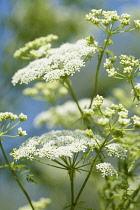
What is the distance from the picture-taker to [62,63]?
2.70 metres

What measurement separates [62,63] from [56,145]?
622 millimetres

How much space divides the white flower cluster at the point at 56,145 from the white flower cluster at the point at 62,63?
0.36 meters

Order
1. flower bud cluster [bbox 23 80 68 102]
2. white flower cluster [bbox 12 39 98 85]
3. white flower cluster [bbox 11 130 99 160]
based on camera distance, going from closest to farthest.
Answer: white flower cluster [bbox 11 130 99 160] → white flower cluster [bbox 12 39 98 85] → flower bud cluster [bbox 23 80 68 102]

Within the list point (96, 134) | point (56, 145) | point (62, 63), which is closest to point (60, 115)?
point (62, 63)

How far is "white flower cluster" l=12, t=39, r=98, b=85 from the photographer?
2529mm

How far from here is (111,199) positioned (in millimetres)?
2504

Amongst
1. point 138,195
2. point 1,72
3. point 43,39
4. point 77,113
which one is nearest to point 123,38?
point 1,72

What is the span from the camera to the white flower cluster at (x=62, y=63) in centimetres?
253

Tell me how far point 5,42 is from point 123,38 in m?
2.35

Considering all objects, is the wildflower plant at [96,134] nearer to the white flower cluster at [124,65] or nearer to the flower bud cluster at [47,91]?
the white flower cluster at [124,65]

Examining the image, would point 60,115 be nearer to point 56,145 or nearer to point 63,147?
point 56,145

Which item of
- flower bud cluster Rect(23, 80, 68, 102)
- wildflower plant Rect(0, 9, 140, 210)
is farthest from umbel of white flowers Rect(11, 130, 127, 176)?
flower bud cluster Rect(23, 80, 68, 102)

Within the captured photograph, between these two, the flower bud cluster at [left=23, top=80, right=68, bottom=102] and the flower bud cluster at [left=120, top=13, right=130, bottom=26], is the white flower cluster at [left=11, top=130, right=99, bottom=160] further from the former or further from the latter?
the flower bud cluster at [left=23, top=80, right=68, bottom=102]

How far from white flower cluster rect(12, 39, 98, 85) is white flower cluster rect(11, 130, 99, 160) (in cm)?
36
